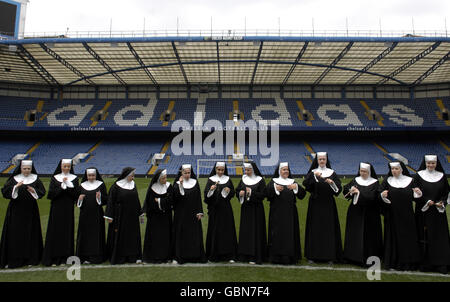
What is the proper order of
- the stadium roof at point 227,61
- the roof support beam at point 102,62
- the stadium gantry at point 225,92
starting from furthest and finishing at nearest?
1. the stadium gantry at point 225,92
2. the roof support beam at point 102,62
3. the stadium roof at point 227,61

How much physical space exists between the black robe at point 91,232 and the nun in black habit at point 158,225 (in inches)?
34.4

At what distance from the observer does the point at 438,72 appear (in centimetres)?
2633

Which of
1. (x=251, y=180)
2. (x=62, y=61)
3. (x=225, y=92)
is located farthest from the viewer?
(x=225, y=92)

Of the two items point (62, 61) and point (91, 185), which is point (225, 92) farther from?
point (91, 185)

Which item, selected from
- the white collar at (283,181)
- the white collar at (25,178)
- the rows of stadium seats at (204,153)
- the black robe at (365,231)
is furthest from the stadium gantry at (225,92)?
the black robe at (365,231)

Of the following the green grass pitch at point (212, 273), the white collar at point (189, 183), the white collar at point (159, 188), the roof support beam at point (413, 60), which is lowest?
the green grass pitch at point (212, 273)

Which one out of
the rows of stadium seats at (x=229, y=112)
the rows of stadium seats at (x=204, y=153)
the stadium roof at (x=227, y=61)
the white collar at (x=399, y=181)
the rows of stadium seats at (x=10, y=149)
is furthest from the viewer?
the rows of stadium seats at (x=229, y=112)

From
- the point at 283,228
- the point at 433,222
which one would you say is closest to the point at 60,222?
the point at 283,228

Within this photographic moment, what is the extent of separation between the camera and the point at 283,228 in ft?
16.9

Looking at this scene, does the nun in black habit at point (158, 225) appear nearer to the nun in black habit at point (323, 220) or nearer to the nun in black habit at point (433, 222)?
the nun in black habit at point (323, 220)

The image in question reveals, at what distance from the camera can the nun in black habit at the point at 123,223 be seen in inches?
200

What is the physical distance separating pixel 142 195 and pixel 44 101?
25445 mm

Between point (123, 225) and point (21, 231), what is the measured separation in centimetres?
186
